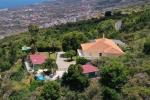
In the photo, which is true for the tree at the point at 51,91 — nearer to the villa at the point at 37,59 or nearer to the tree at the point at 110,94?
the tree at the point at 110,94

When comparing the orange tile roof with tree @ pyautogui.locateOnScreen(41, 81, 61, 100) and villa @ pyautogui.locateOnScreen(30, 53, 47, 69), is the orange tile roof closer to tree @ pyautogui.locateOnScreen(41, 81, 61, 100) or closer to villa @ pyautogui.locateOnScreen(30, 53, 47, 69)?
villa @ pyautogui.locateOnScreen(30, 53, 47, 69)

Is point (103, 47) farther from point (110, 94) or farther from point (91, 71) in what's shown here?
point (110, 94)

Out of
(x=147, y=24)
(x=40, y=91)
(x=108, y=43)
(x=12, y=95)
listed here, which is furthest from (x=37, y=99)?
(x=147, y=24)

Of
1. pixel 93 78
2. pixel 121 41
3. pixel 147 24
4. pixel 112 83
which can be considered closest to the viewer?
pixel 112 83

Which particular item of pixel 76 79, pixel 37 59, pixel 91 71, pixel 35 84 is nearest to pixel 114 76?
pixel 76 79

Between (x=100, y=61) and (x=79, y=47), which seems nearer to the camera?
(x=100, y=61)

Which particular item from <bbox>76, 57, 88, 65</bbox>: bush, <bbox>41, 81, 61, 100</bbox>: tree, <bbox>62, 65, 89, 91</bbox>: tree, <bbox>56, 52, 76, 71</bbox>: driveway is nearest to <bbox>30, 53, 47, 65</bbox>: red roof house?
<bbox>56, 52, 76, 71</bbox>: driveway

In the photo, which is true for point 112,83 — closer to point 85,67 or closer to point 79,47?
point 85,67
